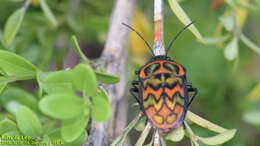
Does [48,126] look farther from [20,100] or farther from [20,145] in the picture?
[20,145]

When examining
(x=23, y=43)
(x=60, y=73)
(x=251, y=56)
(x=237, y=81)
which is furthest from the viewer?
(x=251, y=56)

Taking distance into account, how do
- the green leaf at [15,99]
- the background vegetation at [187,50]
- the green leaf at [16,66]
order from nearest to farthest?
the green leaf at [16,66]
the green leaf at [15,99]
the background vegetation at [187,50]

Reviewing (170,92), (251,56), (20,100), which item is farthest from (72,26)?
(251,56)

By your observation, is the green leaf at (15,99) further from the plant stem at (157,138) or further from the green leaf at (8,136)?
the plant stem at (157,138)

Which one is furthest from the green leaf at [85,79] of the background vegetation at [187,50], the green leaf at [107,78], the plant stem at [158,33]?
the background vegetation at [187,50]

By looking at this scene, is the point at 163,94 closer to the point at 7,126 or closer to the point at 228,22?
the point at 7,126

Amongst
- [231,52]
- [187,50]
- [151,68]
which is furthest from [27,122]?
[187,50]
